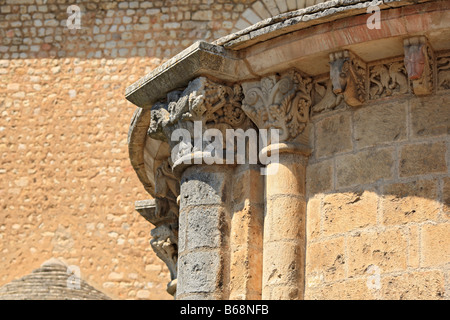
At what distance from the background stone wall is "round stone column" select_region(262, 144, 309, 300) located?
11.1 m

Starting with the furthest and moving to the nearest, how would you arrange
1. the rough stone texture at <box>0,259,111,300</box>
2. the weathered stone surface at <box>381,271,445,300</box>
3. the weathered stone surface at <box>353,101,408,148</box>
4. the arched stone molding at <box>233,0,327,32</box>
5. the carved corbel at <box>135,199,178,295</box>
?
the arched stone molding at <box>233,0,327,32</box> < the rough stone texture at <box>0,259,111,300</box> < the carved corbel at <box>135,199,178,295</box> < the weathered stone surface at <box>353,101,408,148</box> < the weathered stone surface at <box>381,271,445,300</box>

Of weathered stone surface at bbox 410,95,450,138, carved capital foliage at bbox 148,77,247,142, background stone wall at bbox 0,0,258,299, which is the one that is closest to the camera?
weathered stone surface at bbox 410,95,450,138

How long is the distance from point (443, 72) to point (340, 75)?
0.49 metres

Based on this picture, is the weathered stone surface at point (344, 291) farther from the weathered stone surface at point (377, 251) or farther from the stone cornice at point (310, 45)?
the stone cornice at point (310, 45)

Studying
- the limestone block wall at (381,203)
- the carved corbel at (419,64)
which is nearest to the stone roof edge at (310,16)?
the carved corbel at (419,64)

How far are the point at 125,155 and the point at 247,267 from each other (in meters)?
12.2

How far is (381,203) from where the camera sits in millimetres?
5000

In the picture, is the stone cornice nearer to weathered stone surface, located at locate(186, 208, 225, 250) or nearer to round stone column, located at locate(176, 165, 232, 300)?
round stone column, located at locate(176, 165, 232, 300)

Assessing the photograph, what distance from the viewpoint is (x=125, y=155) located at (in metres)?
17.3

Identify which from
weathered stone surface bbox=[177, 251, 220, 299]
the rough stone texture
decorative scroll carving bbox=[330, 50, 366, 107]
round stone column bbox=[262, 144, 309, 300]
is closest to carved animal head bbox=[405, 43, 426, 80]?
decorative scroll carving bbox=[330, 50, 366, 107]

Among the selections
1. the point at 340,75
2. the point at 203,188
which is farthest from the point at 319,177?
the point at 203,188

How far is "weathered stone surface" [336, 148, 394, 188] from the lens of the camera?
5.05m
